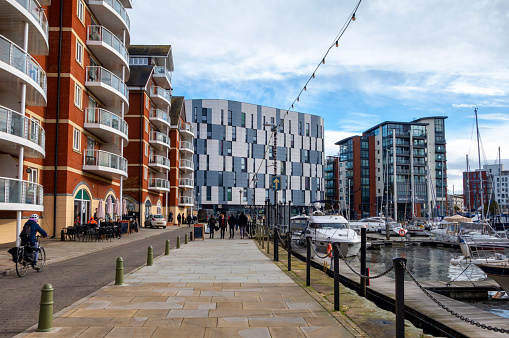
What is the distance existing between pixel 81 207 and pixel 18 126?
11336 millimetres

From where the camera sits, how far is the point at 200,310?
7906mm

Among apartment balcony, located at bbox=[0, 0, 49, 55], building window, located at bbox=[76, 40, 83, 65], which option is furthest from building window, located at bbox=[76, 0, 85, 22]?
apartment balcony, located at bbox=[0, 0, 49, 55]

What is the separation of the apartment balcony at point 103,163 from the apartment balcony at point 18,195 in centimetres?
866

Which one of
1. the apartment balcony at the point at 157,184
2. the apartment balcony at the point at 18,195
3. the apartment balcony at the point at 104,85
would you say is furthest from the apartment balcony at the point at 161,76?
the apartment balcony at the point at 18,195

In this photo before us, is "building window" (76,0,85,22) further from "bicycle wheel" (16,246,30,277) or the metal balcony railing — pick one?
"bicycle wheel" (16,246,30,277)

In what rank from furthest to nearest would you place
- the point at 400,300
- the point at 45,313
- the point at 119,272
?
the point at 119,272 < the point at 45,313 < the point at 400,300

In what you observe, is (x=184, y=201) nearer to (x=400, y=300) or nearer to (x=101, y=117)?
(x=101, y=117)

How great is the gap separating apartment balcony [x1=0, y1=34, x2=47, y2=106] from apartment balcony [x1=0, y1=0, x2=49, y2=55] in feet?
5.07

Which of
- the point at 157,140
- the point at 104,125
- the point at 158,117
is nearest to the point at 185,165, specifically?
the point at 157,140

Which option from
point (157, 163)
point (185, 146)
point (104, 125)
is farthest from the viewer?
point (185, 146)

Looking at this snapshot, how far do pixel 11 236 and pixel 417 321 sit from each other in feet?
67.7

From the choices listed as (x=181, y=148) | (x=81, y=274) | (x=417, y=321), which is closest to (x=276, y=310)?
(x=417, y=321)

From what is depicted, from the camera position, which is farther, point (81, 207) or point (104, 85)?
point (104, 85)

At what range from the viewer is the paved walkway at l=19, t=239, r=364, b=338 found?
648 cm
